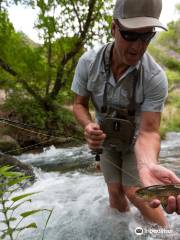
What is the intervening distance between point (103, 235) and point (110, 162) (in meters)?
1.05

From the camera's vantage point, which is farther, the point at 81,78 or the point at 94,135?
the point at 81,78

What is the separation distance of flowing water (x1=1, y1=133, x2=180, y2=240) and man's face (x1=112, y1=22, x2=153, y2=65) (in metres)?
1.47

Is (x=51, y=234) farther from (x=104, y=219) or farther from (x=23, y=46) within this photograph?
(x=23, y=46)

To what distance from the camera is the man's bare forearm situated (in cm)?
352

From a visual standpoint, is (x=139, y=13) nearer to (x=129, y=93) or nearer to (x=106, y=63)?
(x=106, y=63)

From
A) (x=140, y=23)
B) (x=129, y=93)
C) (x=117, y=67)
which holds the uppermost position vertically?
(x=140, y=23)

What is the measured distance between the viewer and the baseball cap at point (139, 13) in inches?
125

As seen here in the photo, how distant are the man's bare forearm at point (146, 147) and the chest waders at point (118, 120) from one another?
0.37ft

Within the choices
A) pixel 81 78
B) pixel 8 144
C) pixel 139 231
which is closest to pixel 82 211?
pixel 139 231

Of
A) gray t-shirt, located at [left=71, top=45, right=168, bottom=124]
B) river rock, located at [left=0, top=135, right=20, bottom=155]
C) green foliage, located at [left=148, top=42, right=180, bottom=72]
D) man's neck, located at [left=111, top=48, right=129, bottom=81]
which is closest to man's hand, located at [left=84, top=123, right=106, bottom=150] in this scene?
gray t-shirt, located at [left=71, top=45, right=168, bottom=124]

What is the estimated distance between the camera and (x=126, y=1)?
10.9ft

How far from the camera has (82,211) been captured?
5.53 meters

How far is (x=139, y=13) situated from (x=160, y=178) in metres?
1.45

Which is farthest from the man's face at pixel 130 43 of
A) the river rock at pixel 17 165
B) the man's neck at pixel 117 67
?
the river rock at pixel 17 165
